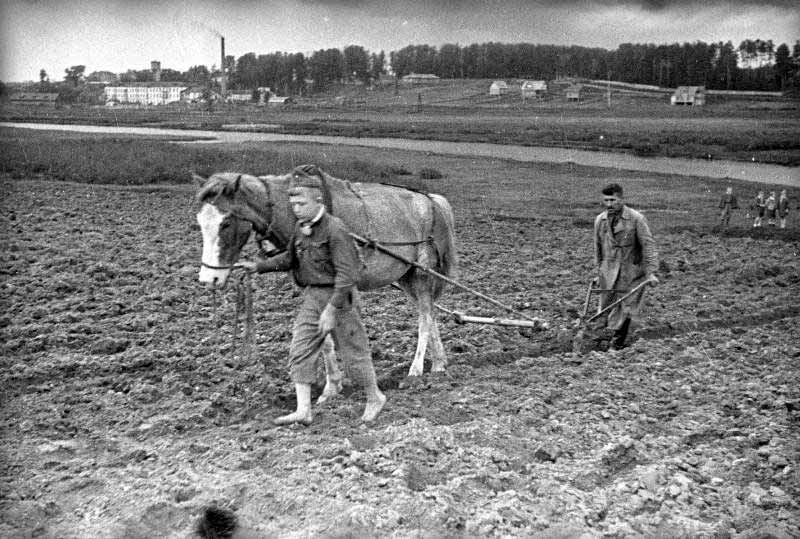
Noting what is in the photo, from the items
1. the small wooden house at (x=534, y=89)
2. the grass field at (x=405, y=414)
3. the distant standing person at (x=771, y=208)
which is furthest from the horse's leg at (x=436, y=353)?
the small wooden house at (x=534, y=89)

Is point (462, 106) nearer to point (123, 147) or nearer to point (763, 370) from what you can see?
point (123, 147)

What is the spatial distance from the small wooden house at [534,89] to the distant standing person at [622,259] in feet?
261

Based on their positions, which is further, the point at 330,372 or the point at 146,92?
the point at 146,92

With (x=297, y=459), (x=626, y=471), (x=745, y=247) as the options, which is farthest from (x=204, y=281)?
(x=745, y=247)

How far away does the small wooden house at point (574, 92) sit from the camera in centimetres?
8400

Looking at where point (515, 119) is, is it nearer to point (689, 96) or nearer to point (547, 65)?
point (689, 96)

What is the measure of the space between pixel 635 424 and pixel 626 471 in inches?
36.1

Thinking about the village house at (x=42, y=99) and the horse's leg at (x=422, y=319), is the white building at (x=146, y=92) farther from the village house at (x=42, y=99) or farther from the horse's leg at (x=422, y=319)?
the horse's leg at (x=422, y=319)

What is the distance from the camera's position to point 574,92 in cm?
8488

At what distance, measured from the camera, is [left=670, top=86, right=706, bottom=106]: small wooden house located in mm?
68531

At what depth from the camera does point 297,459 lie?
6.03 metres

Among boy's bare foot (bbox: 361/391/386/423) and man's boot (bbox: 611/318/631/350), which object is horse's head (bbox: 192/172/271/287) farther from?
man's boot (bbox: 611/318/631/350)

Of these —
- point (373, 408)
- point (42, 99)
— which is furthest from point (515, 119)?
point (373, 408)

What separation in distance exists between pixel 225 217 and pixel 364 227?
141cm
